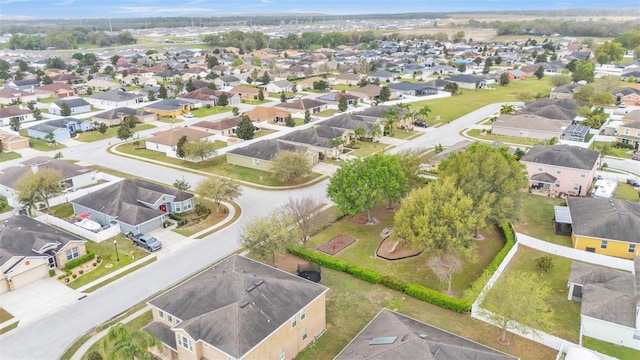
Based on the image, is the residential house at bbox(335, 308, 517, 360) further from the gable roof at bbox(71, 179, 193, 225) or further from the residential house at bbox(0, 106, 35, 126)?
the residential house at bbox(0, 106, 35, 126)

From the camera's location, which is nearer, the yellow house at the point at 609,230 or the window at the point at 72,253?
the window at the point at 72,253

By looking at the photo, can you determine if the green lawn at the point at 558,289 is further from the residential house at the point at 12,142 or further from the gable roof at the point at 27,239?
the residential house at the point at 12,142

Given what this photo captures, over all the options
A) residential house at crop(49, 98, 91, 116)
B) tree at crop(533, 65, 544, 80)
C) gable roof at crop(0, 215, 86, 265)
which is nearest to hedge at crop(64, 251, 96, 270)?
gable roof at crop(0, 215, 86, 265)

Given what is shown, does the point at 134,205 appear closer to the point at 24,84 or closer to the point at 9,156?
the point at 9,156

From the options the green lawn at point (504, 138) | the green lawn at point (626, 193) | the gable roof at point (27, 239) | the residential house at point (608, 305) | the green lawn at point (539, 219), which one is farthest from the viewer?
the green lawn at point (504, 138)

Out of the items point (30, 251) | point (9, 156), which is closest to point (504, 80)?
point (9, 156)

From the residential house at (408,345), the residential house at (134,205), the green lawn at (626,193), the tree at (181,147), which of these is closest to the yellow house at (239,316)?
the residential house at (408,345)
